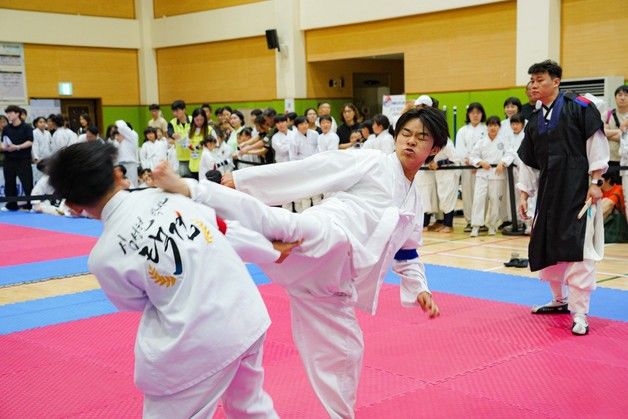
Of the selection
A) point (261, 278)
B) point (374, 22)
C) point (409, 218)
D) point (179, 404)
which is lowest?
point (261, 278)

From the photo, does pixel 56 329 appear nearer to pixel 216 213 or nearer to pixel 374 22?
pixel 216 213

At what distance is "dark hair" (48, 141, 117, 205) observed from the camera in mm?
2525

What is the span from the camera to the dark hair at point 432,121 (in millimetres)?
3730

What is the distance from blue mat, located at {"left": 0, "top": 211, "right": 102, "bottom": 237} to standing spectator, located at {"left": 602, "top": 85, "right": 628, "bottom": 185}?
8224 mm

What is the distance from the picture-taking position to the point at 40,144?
1636cm

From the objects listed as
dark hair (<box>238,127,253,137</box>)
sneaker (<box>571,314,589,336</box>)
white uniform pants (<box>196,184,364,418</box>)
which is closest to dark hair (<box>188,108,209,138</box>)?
dark hair (<box>238,127,253,137</box>)

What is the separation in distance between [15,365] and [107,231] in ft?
10.9

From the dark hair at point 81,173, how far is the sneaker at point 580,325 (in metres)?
4.36

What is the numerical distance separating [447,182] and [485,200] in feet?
2.37

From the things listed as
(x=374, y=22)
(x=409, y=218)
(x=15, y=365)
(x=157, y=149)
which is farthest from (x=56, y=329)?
(x=374, y=22)

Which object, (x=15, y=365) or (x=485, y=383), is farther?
(x=15, y=365)

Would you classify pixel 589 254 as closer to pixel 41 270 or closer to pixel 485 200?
pixel 485 200

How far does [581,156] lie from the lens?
232 inches

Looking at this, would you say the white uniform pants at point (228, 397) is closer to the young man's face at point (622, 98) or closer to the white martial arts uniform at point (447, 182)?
the young man's face at point (622, 98)
